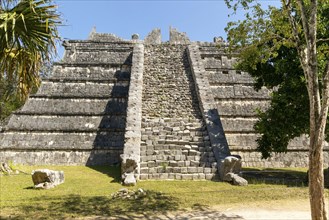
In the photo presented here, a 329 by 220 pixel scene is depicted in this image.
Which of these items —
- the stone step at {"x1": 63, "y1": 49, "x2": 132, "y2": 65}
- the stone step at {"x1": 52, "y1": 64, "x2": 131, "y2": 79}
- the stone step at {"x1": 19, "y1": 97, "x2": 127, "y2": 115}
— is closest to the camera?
the stone step at {"x1": 19, "y1": 97, "x2": 127, "y2": 115}

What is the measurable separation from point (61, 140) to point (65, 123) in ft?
3.39

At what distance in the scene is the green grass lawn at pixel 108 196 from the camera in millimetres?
6516

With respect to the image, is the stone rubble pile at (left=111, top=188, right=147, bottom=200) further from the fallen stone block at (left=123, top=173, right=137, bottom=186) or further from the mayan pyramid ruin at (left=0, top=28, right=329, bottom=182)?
the mayan pyramid ruin at (left=0, top=28, right=329, bottom=182)

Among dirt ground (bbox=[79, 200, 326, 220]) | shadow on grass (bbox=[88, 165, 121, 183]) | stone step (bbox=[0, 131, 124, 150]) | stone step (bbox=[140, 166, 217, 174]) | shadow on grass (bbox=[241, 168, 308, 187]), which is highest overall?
stone step (bbox=[0, 131, 124, 150])

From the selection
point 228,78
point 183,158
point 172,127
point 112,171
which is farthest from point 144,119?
point 228,78

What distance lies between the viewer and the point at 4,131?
1300cm

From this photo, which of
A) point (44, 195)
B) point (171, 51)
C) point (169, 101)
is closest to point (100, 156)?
point (169, 101)

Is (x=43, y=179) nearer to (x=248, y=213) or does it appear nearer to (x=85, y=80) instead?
(x=248, y=213)

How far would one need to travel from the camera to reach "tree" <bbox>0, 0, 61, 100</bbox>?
5105 mm

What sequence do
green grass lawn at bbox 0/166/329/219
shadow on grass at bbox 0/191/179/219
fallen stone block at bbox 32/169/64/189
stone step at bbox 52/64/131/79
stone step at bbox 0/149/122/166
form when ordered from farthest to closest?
stone step at bbox 52/64/131/79 → stone step at bbox 0/149/122/166 → fallen stone block at bbox 32/169/64/189 → green grass lawn at bbox 0/166/329/219 → shadow on grass at bbox 0/191/179/219

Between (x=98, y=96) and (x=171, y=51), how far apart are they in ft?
22.4

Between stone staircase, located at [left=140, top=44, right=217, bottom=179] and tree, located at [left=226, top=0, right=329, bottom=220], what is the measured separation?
2555 millimetres

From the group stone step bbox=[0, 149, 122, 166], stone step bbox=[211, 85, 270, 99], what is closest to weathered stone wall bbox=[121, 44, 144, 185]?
stone step bbox=[0, 149, 122, 166]

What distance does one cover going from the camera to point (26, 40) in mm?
5434
